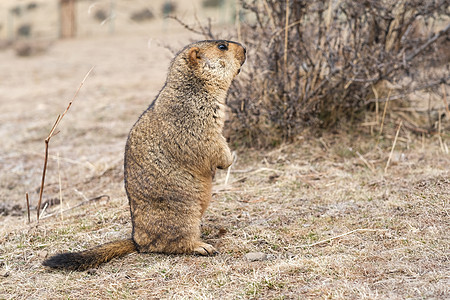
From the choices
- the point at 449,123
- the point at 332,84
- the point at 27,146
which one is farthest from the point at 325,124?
the point at 27,146

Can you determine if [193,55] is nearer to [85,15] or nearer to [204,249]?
[204,249]

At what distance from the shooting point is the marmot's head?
388 centimetres

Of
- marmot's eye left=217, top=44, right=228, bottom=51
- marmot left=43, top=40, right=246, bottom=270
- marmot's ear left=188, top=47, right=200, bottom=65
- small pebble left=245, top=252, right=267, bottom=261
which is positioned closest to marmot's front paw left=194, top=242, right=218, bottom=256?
marmot left=43, top=40, right=246, bottom=270

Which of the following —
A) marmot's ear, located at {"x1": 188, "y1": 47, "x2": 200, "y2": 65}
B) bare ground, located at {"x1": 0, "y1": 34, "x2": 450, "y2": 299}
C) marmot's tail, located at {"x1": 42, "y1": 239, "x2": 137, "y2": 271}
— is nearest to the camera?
bare ground, located at {"x1": 0, "y1": 34, "x2": 450, "y2": 299}

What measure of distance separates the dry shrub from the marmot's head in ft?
6.45

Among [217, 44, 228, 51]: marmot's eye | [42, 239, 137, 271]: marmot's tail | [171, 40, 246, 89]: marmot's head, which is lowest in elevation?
[42, 239, 137, 271]: marmot's tail

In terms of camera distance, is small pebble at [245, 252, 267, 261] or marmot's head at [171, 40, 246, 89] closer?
small pebble at [245, 252, 267, 261]

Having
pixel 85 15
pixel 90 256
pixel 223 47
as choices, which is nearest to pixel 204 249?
pixel 90 256

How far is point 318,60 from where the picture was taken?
6.10 metres

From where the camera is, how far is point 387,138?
625 cm

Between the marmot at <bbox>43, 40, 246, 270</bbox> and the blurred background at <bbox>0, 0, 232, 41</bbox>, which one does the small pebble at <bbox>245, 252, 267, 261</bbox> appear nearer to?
the marmot at <bbox>43, 40, 246, 270</bbox>

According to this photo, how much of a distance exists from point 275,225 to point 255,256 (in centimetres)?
64

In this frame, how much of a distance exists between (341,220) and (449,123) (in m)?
3.12

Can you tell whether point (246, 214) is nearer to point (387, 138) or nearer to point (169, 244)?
point (169, 244)
